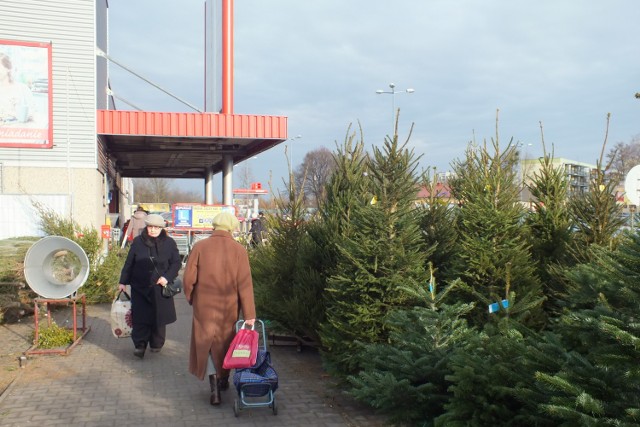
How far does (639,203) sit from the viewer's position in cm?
988

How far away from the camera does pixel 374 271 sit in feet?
19.5

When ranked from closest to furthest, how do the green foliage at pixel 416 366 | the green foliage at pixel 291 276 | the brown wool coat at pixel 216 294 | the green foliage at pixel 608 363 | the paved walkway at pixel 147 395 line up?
the green foliage at pixel 608 363 → the green foliage at pixel 416 366 → the paved walkway at pixel 147 395 → the brown wool coat at pixel 216 294 → the green foliage at pixel 291 276

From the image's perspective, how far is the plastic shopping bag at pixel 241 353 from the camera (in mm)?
5393

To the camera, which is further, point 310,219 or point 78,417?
point 310,219

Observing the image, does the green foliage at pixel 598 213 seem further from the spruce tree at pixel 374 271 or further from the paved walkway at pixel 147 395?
the paved walkway at pixel 147 395

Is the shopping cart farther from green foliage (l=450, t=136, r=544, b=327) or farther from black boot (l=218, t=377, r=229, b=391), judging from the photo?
green foliage (l=450, t=136, r=544, b=327)

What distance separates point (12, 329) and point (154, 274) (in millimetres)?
3479

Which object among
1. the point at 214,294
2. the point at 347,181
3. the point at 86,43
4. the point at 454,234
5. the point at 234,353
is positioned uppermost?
the point at 86,43

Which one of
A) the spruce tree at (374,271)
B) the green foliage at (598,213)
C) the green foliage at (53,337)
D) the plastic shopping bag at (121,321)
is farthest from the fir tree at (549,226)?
the green foliage at (53,337)

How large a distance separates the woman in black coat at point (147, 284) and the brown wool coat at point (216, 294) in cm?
169

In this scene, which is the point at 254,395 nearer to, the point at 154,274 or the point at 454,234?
the point at 154,274

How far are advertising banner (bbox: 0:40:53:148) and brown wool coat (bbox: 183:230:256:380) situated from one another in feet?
33.4

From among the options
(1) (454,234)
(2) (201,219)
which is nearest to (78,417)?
(1) (454,234)

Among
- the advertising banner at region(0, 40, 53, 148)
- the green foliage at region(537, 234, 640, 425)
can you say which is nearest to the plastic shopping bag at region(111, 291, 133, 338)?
the green foliage at region(537, 234, 640, 425)
